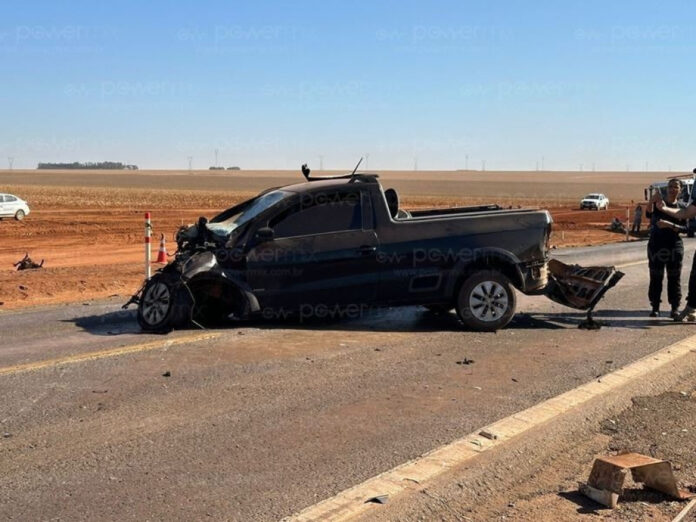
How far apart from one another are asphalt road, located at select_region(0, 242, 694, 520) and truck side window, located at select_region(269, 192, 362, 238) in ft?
3.82

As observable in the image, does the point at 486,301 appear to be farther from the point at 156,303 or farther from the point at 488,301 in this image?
the point at 156,303

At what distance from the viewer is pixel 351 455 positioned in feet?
16.1

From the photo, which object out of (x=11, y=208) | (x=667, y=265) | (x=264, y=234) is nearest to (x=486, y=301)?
(x=264, y=234)

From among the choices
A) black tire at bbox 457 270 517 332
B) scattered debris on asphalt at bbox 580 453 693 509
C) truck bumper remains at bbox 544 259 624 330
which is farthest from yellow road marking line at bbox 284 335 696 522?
truck bumper remains at bbox 544 259 624 330

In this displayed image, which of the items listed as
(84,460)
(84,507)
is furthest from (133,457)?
(84,507)

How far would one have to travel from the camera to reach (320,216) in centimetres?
867

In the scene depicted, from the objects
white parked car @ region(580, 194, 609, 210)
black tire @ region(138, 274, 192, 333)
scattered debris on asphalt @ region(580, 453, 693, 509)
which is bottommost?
scattered debris on asphalt @ region(580, 453, 693, 509)

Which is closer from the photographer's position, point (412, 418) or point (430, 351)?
point (412, 418)

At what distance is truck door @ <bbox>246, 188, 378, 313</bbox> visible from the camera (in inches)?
332

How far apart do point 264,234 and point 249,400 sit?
108 inches

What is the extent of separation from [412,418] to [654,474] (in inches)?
72.5

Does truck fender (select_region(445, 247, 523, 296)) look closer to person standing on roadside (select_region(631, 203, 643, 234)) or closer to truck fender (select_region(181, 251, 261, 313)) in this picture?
truck fender (select_region(181, 251, 261, 313))

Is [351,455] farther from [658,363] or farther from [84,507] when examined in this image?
[658,363]

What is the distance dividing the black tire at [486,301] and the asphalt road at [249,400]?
0.28m
